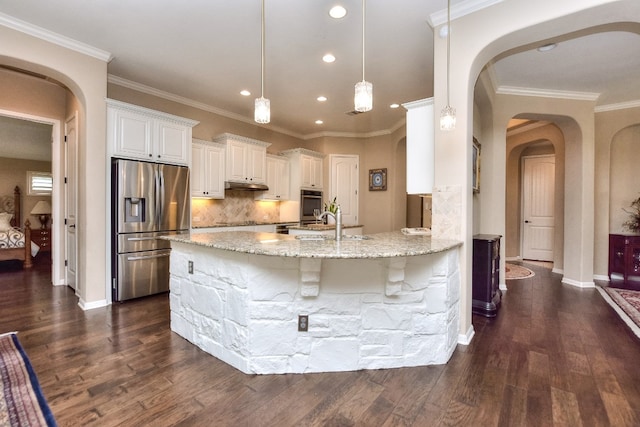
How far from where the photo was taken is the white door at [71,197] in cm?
386

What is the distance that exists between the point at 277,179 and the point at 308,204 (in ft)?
2.64

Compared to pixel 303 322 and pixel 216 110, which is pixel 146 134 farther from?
pixel 303 322

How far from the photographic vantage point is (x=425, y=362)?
2207 mm

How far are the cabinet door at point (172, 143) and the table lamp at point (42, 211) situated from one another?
587cm

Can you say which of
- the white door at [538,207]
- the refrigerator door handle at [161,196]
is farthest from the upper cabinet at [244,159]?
the white door at [538,207]

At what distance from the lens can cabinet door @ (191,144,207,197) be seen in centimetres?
464

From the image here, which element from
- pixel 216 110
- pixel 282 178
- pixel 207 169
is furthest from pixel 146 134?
pixel 282 178

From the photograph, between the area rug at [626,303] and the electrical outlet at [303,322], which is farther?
the area rug at [626,303]

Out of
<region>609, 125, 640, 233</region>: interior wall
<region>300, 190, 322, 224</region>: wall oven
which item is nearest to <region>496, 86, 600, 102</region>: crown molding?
<region>609, 125, 640, 233</region>: interior wall

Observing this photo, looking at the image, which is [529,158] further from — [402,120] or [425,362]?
[425,362]

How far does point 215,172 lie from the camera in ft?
16.2

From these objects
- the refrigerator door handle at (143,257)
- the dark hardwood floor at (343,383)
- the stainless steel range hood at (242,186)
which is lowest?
the dark hardwood floor at (343,383)

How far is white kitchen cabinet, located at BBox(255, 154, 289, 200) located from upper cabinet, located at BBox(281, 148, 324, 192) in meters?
0.14

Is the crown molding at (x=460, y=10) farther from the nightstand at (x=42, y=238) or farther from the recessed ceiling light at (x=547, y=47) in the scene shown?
the nightstand at (x=42, y=238)
